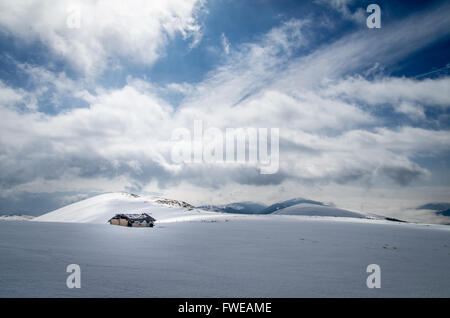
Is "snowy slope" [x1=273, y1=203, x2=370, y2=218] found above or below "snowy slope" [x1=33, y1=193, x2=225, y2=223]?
below

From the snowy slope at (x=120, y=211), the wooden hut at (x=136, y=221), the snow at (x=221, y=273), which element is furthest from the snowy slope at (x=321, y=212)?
the snow at (x=221, y=273)

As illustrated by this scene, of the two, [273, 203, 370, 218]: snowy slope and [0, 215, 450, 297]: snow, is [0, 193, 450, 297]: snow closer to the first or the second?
[0, 215, 450, 297]: snow

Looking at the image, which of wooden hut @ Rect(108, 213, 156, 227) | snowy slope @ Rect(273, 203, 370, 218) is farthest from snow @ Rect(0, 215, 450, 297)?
snowy slope @ Rect(273, 203, 370, 218)

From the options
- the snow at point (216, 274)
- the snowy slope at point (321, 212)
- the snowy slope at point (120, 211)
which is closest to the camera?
the snow at point (216, 274)

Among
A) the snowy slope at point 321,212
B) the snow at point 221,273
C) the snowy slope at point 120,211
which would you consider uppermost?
the snow at point 221,273

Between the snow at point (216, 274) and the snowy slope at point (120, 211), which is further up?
the snow at point (216, 274)

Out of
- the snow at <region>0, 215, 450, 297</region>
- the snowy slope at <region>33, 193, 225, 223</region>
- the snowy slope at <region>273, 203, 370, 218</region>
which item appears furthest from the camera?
the snowy slope at <region>273, 203, 370, 218</region>

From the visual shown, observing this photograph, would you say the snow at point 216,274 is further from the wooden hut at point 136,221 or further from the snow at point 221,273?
the wooden hut at point 136,221

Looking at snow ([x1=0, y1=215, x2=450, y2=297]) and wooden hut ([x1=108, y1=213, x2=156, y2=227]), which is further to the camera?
wooden hut ([x1=108, y1=213, x2=156, y2=227])

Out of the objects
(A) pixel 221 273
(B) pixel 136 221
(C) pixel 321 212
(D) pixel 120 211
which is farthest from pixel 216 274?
(C) pixel 321 212

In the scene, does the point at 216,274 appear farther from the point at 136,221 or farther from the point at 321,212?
the point at 321,212

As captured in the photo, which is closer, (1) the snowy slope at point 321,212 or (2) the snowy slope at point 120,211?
(2) the snowy slope at point 120,211
